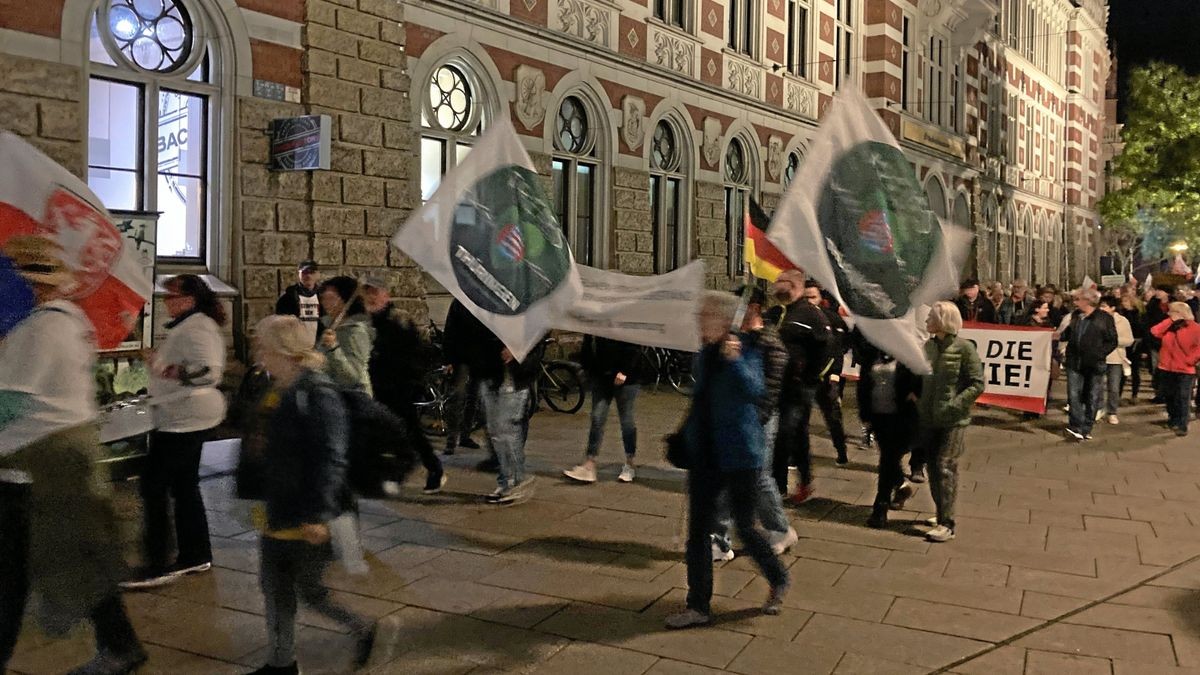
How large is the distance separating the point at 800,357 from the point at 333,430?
4.23 meters

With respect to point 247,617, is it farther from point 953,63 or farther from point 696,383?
point 953,63

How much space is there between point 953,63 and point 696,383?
28.9m

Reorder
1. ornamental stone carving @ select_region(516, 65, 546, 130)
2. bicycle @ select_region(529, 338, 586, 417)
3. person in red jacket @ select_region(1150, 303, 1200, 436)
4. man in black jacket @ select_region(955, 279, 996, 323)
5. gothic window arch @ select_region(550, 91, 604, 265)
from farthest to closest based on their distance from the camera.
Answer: gothic window arch @ select_region(550, 91, 604, 265), ornamental stone carving @ select_region(516, 65, 546, 130), man in black jacket @ select_region(955, 279, 996, 323), bicycle @ select_region(529, 338, 586, 417), person in red jacket @ select_region(1150, 303, 1200, 436)

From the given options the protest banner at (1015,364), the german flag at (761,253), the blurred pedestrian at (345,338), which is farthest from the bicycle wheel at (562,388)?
the blurred pedestrian at (345,338)

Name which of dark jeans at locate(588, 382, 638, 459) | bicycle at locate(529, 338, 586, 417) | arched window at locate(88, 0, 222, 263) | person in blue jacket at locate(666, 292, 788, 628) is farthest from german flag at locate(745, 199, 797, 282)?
person in blue jacket at locate(666, 292, 788, 628)

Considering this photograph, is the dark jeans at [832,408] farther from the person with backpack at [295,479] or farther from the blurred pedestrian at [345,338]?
the person with backpack at [295,479]

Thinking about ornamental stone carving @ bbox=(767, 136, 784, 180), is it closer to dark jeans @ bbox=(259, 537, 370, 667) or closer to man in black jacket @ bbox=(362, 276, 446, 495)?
man in black jacket @ bbox=(362, 276, 446, 495)

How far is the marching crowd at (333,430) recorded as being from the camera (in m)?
3.89

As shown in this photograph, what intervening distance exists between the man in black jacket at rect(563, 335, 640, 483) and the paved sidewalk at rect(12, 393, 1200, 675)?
0.20 meters

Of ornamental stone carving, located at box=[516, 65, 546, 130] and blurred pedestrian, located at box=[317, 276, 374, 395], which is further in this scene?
ornamental stone carving, located at box=[516, 65, 546, 130]

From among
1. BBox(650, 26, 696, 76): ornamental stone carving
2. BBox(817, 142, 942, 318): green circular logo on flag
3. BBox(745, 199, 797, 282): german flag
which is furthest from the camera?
Answer: BBox(650, 26, 696, 76): ornamental stone carving

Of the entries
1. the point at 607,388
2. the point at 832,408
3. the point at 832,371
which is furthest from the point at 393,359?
the point at 832,408

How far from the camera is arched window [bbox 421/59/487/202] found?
545 inches

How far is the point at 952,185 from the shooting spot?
103 ft
